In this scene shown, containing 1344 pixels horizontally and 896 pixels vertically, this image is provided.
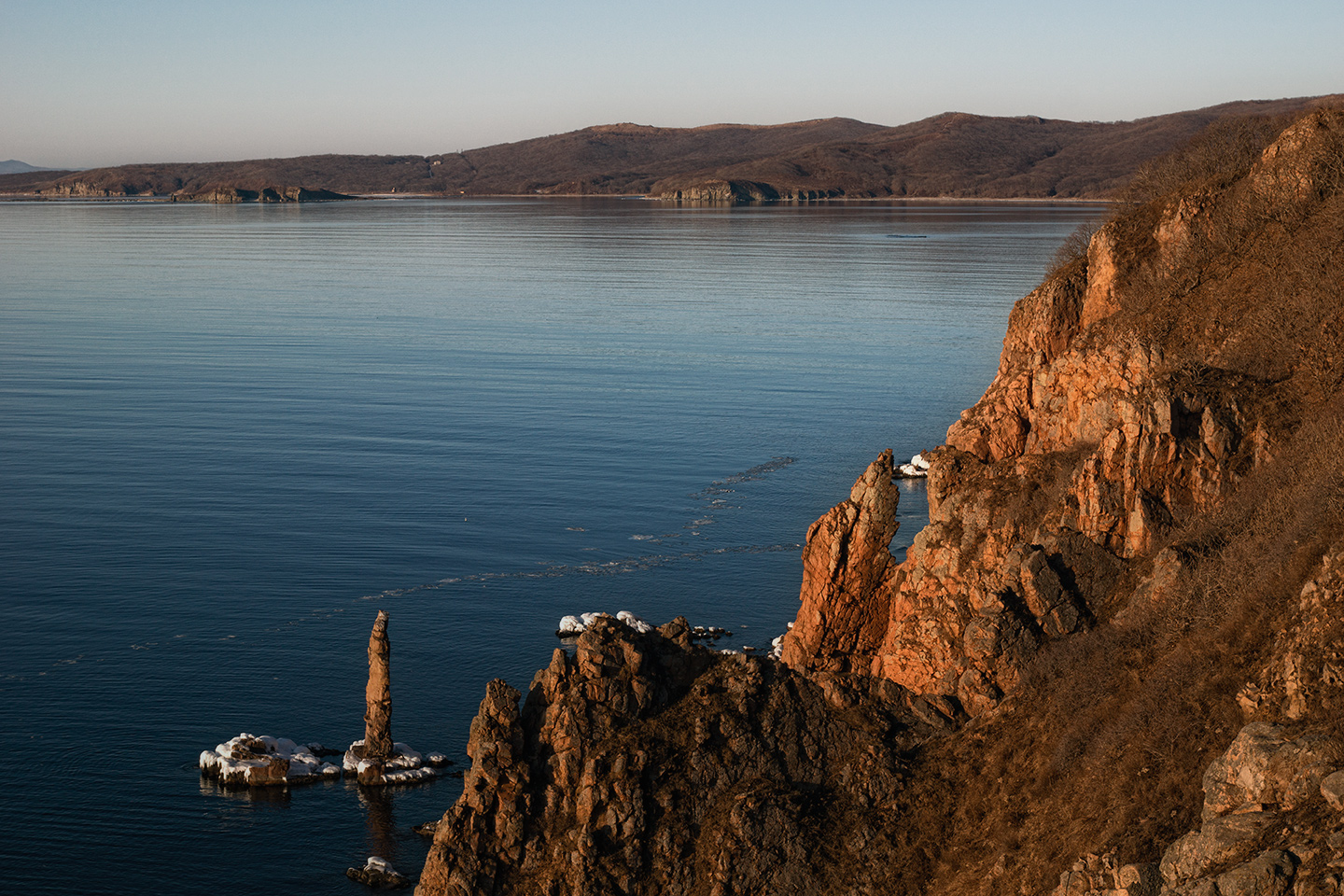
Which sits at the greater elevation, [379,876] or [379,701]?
[379,701]

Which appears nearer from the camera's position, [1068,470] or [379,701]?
[1068,470]

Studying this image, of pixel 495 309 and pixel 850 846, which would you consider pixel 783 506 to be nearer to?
pixel 850 846

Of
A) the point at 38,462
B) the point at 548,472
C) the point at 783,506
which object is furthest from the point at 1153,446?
the point at 38,462

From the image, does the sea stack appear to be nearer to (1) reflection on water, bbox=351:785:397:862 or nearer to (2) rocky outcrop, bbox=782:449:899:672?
(1) reflection on water, bbox=351:785:397:862

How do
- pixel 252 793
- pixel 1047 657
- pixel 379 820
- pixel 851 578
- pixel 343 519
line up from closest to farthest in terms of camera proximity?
pixel 1047 657, pixel 851 578, pixel 379 820, pixel 252 793, pixel 343 519

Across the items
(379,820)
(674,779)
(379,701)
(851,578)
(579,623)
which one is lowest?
(379,820)

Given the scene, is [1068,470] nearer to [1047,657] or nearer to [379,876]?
[1047,657]

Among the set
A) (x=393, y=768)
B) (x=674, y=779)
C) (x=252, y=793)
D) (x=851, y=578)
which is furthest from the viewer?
(x=393, y=768)

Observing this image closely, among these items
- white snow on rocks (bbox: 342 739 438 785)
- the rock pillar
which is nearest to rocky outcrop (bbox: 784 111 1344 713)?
white snow on rocks (bbox: 342 739 438 785)

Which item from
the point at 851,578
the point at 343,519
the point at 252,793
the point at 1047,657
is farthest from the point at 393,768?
the point at 343,519
